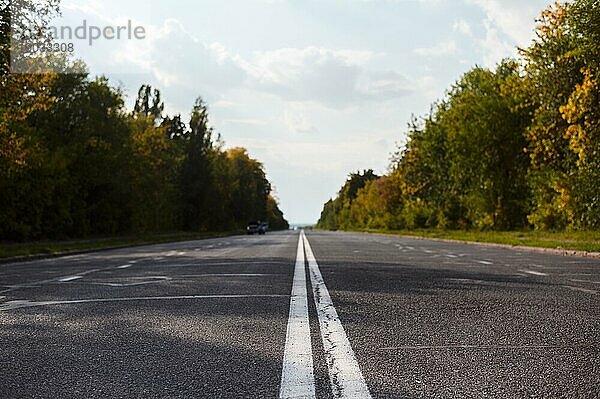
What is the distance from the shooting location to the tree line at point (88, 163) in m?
25.8

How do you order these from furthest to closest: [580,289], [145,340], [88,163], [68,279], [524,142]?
[524,142] → [88,163] → [68,279] → [580,289] → [145,340]

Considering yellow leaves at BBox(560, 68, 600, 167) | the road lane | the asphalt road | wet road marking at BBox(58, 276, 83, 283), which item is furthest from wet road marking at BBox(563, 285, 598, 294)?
yellow leaves at BBox(560, 68, 600, 167)

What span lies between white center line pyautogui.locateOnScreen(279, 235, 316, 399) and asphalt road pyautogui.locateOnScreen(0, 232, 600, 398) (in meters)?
0.02

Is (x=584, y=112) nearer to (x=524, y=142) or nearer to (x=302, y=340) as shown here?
(x=302, y=340)

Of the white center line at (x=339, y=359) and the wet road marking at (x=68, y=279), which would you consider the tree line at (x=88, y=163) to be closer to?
the wet road marking at (x=68, y=279)

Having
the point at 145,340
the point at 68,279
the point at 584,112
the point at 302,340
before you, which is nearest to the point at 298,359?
the point at 302,340

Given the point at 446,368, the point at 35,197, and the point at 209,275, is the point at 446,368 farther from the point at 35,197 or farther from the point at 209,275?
the point at 35,197

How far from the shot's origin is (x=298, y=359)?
502cm

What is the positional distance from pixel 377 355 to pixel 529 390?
1.35 m

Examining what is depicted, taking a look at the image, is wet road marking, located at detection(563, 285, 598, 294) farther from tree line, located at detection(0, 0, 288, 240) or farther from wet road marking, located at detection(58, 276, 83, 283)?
tree line, located at detection(0, 0, 288, 240)

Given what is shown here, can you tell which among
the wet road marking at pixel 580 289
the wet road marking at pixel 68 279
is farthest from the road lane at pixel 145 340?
the wet road marking at pixel 580 289

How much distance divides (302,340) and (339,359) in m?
0.84

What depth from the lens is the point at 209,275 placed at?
13.4 m

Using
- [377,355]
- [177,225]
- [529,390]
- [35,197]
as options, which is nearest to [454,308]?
[377,355]
